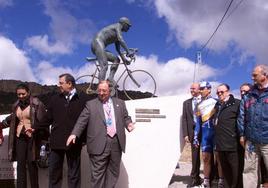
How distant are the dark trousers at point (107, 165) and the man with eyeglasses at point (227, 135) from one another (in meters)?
1.27

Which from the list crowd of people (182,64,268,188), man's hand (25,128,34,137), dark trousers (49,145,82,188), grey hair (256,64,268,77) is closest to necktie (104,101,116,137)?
dark trousers (49,145,82,188)

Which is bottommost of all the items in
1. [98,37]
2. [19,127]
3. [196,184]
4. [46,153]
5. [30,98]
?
[196,184]

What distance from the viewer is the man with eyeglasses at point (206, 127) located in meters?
5.72

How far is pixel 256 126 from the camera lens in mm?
4609

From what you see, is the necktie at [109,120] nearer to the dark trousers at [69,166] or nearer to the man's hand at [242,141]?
the dark trousers at [69,166]

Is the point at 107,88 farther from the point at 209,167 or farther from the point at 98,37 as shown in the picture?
the point at 98,37

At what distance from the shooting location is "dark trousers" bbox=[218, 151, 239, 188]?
525 cm

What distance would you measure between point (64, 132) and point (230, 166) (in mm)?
2099

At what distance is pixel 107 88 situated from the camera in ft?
17.0

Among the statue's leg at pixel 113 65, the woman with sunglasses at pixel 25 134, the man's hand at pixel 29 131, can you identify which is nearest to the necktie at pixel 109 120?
the woman with sunglasses at pixel 25 134

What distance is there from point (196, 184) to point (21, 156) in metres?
2.56

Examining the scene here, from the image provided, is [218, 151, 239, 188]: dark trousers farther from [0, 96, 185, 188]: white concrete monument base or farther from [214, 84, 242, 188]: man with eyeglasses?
[0, 96, 185, 188]: white concrete monument base

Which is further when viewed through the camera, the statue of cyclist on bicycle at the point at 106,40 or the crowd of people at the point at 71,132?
the statue of cyclist on bicycle at the point at 106,40

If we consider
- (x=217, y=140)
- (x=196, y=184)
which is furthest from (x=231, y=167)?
(x=196, y=184)
